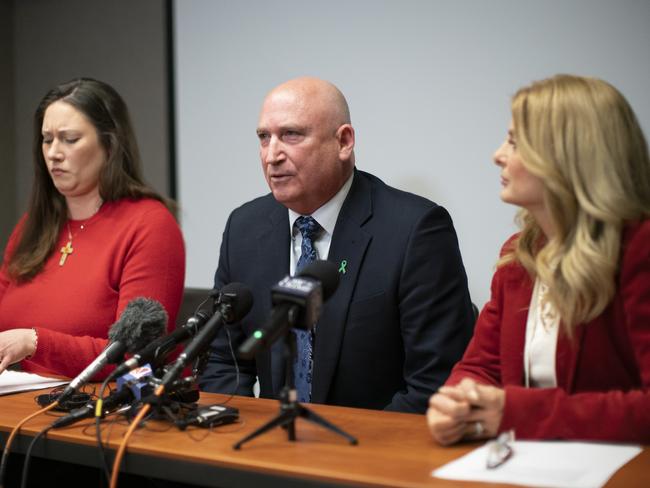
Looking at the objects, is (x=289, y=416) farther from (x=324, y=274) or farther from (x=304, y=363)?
(x=304, y=363)

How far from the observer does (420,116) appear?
137 inches

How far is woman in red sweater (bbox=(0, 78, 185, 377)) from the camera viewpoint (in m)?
2.70

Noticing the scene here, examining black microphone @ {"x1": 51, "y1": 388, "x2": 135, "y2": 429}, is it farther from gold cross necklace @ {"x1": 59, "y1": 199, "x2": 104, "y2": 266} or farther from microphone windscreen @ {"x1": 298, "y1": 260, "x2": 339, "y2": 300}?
gold cross necklace @ {"x1": 59, "y1": 199, "x2": 104, "y2": 266}

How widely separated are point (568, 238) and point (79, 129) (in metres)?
1.87

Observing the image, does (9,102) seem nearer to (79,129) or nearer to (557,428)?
(79,129)

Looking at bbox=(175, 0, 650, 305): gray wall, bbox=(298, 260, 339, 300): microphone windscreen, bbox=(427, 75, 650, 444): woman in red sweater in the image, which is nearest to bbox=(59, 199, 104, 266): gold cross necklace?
bbox=(175, 0, 650, 305): gray wall

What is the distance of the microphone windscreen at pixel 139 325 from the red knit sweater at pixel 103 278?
734 millimetres

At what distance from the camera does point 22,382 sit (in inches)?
92.3

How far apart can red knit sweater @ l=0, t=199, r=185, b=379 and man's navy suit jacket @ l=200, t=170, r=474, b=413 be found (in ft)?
1.38

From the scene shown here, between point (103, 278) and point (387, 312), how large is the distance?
3.33 feet

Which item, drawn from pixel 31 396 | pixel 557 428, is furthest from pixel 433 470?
pixel 31 396

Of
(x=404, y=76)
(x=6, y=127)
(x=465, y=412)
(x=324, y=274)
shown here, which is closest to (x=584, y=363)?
(x=465, y=412)

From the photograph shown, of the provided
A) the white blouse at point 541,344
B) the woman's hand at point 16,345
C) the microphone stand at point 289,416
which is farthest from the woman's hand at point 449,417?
the woman's hand at point 16,345

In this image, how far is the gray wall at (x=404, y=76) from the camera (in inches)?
124
